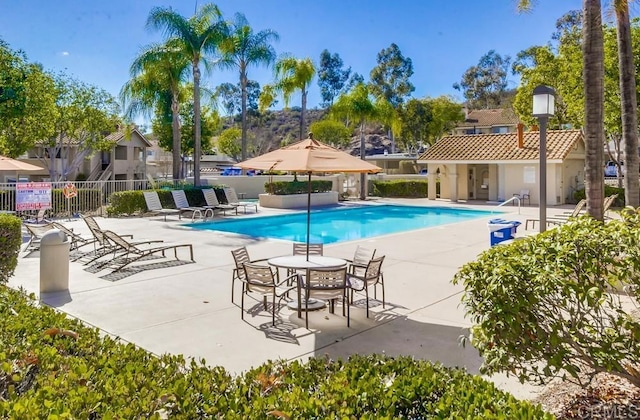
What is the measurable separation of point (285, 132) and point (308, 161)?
313ft

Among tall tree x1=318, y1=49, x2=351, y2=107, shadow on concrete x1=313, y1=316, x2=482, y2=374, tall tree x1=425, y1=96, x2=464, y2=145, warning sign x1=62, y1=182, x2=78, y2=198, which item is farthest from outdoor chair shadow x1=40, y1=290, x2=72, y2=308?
tall tree x1=318, y1=49, x2=351, y2=107

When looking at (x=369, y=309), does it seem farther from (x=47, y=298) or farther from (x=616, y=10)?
(x=616, y=10)

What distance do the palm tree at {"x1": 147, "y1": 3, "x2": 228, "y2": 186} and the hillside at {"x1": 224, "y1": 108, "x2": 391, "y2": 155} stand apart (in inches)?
1994

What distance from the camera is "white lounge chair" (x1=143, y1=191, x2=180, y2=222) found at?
2049cm

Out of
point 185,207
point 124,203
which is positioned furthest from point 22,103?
point 185,207

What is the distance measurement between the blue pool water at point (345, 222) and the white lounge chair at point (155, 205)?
2.43 meters

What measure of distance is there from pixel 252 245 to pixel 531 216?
1327 centimetres

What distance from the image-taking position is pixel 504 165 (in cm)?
2777

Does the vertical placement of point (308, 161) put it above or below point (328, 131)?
below

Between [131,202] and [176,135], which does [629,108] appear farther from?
[176,135]

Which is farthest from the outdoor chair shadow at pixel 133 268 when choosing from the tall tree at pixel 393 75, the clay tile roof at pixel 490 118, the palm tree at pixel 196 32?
the tall tree at pixel 393 75

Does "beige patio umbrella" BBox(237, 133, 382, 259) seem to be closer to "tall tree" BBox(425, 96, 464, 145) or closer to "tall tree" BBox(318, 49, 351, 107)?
"tall tree" BBox(425, 96, 464, 145)

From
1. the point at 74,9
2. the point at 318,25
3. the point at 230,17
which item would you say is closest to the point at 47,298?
the point at 74,9

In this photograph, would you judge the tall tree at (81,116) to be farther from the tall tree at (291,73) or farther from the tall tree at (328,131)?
the tall tree at (328,131)
